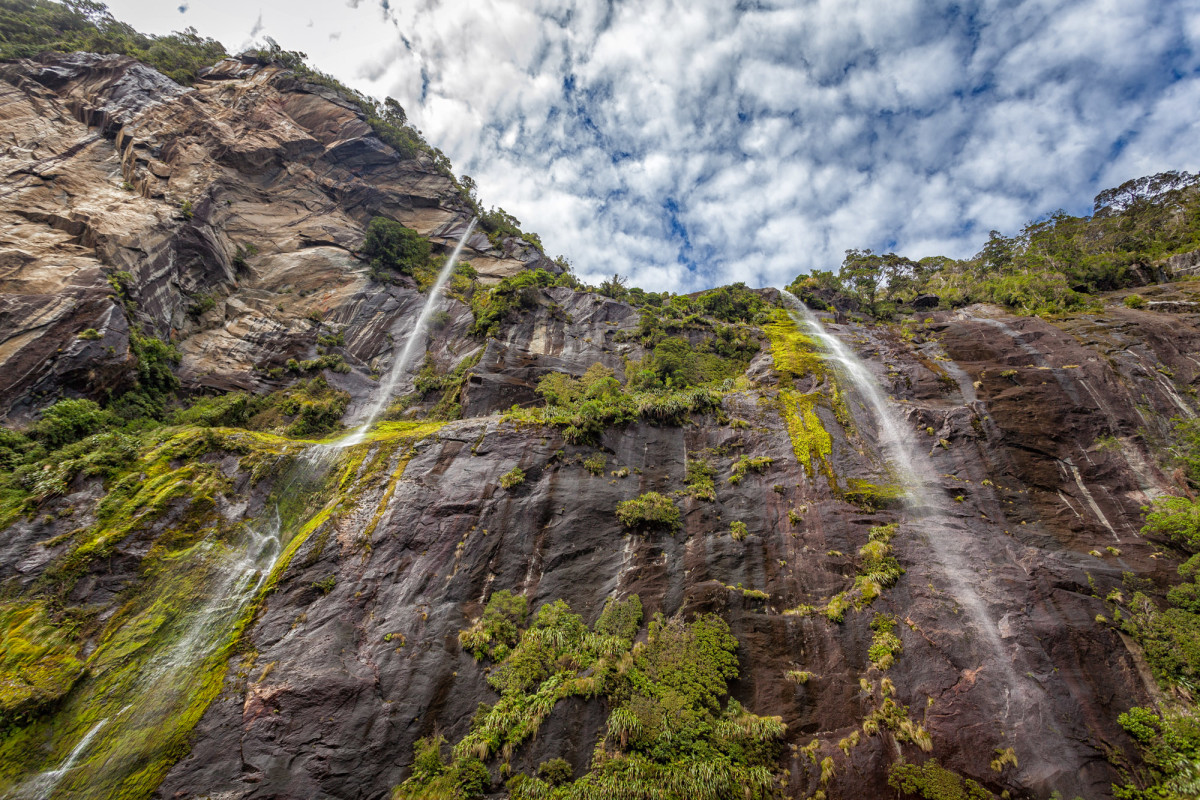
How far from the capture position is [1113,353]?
16.4 m

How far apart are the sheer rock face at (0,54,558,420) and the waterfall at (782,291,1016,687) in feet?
98.9

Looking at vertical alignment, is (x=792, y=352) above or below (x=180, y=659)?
above

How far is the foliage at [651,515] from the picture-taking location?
50.5ft

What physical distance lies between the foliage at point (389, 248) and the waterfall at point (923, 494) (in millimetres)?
33965

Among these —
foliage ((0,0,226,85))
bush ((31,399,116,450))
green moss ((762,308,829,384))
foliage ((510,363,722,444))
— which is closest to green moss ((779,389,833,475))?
green moss ((762,308,829,384))

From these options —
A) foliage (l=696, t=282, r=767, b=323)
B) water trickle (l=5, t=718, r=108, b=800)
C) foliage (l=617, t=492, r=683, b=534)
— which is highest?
foliage (l=696, t=282, r=767, b=323)

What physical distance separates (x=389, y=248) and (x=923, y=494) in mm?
39714

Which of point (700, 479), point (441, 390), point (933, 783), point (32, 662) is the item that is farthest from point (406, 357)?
point (933, 783)

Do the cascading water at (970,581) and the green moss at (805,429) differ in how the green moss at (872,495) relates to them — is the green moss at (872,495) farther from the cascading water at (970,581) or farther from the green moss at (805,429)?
the green moss at (805,429)

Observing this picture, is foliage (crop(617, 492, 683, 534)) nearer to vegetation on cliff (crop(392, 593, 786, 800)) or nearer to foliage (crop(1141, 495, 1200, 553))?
vegetation on cliff (crop(392, 593, 786, 800))

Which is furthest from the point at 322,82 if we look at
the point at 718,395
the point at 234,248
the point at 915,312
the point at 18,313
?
the point at 915,312

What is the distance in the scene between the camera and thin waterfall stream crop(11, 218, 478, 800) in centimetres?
905

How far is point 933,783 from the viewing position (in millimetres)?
9062

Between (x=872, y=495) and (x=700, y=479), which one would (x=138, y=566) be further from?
(x=872, y=495)
